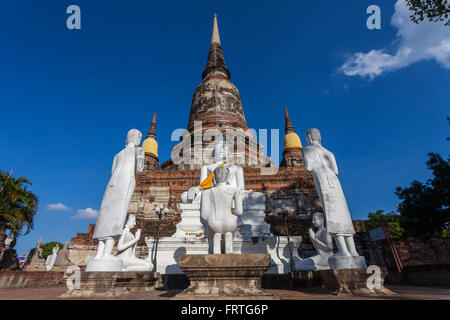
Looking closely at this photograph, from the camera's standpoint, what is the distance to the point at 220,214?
361 centimetres

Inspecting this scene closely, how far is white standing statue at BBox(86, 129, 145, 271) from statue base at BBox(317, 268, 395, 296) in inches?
155

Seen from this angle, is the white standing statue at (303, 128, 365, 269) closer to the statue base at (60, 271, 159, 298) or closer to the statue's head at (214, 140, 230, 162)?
the statue's head at (214, 140, 230, 162)

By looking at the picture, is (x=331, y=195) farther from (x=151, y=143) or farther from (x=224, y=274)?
(x=151, y=143)

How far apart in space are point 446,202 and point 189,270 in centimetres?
1552

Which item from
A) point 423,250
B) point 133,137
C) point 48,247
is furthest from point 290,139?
point 48,247

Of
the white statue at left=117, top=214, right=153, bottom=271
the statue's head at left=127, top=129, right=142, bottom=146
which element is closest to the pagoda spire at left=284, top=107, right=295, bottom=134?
the statue's head at left=127, top=129, right=142, bottom=146

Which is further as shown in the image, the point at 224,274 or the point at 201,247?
the point at 201,247

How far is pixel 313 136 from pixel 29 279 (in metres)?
10.4

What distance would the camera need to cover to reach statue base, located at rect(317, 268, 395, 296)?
3.75m

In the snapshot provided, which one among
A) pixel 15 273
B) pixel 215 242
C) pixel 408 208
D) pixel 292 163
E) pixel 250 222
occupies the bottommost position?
pixel 15 273

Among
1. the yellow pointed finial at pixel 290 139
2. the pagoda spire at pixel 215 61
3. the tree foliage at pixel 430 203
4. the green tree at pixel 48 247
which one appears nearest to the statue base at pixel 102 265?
the tree foliage at pixel 430 203
